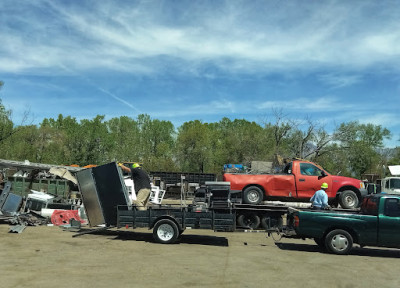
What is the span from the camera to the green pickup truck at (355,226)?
33.1ft

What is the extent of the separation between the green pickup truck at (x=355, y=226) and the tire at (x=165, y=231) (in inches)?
133

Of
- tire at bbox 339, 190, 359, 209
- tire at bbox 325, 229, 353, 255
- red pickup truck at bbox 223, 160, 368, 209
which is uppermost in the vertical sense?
red pickup truck at bbox 223, 160, 368, 209

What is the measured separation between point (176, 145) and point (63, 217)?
149 ft

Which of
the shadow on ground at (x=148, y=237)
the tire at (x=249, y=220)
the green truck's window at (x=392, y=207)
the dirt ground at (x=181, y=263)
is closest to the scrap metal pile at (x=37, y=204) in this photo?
the shadow on ground at (x=148, y=237)

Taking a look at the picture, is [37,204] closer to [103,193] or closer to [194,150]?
[103,193]

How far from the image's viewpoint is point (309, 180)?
54.6ft

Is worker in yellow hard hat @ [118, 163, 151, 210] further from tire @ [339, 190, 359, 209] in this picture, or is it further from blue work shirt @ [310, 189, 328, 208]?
tire @ [339, 190, 359, 209]

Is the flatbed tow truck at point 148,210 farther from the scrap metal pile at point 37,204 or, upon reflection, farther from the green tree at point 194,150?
the green tree at point 194,150

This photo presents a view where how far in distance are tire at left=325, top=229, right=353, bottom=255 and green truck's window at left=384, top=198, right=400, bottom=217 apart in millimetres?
1202

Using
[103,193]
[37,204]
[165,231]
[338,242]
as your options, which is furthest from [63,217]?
[338,242]

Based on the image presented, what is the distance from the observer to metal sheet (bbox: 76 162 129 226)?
11.9 m

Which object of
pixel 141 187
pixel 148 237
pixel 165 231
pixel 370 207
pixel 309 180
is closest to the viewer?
pixel 370 207

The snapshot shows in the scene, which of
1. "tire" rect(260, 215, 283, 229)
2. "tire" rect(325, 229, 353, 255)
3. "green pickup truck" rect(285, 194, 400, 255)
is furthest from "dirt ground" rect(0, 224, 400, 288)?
"tire" rect(260, 215, 283, 229)

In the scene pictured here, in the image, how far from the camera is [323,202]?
12.5 m
